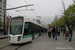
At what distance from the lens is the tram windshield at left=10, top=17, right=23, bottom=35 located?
9.14m

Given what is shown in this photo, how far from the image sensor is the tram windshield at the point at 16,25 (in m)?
9.14

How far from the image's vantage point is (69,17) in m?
36.4

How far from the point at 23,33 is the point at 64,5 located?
45.3 feet

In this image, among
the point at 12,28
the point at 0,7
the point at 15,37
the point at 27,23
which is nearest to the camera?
the point at 15,37

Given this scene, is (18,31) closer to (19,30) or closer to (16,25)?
(19,30)

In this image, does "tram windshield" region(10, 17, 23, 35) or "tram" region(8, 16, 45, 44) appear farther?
"tram windshield" region(10, 17, 23, 35)

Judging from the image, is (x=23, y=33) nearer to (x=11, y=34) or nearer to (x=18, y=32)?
(x=18, y=32)

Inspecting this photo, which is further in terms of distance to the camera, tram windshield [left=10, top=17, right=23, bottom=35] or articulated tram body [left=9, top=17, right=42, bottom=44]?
tram windshield [left=10, top=17, right=23, bottom=35]

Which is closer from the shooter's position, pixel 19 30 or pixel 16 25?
pixel 19 30

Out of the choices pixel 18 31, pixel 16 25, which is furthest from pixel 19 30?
pixel 16 25

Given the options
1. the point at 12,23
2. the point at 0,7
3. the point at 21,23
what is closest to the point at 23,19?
the point at 21,23

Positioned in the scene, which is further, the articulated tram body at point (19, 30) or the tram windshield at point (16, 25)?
the tram windshield at point (16, 25)

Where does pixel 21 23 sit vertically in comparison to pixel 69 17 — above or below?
below

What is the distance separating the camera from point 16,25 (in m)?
9.47
